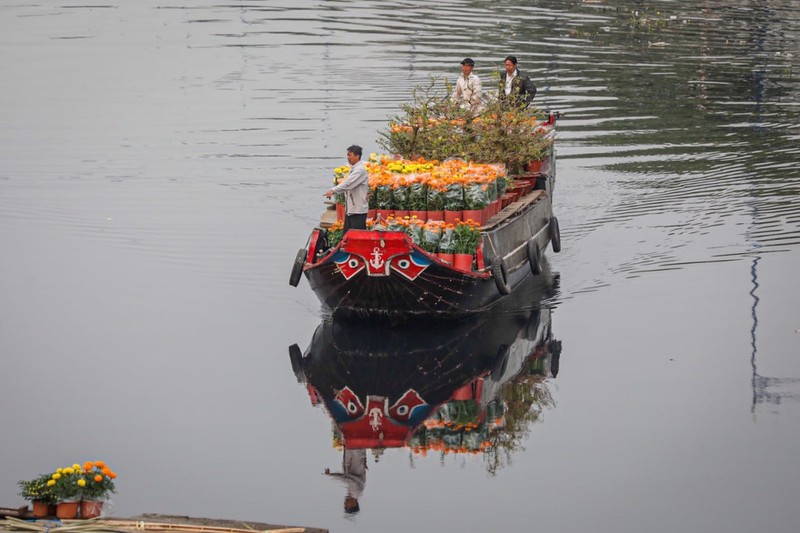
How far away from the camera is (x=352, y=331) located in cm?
1875

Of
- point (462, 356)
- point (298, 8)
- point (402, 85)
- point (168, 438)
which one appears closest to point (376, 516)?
point (168, 438)

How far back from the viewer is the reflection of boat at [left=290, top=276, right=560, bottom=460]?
15.7 metres

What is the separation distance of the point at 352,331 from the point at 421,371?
1.65 meters

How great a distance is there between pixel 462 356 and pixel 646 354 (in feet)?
7.71

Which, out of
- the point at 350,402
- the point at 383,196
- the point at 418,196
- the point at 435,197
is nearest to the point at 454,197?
the point at 435,197

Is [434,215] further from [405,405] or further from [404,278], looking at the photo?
[405,405]

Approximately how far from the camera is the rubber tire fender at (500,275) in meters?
18.4

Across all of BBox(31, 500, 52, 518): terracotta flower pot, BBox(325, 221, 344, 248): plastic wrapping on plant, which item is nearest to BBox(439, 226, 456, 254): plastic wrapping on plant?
BBox(325, 221, 344, 248): plastic wrapping on plant

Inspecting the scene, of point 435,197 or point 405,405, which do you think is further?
point 435,197

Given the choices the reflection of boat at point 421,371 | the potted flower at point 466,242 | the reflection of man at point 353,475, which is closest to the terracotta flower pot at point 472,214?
the potted flower at point 466,242

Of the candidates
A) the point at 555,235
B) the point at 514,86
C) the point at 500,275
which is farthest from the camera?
the point at 514,86

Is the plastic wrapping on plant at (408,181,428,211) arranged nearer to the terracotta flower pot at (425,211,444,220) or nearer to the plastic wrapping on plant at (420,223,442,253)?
the terracotta flower pot at (425,211,444,220)

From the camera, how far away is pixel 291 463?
14.4 meters

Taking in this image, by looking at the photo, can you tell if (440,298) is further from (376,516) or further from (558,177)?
(558,177)
